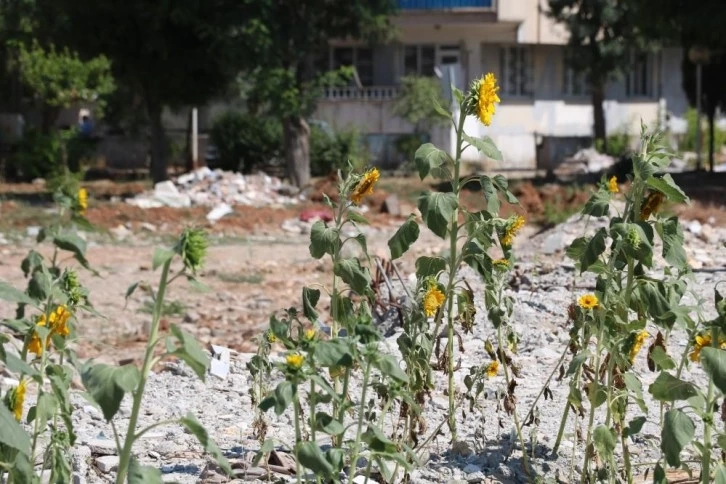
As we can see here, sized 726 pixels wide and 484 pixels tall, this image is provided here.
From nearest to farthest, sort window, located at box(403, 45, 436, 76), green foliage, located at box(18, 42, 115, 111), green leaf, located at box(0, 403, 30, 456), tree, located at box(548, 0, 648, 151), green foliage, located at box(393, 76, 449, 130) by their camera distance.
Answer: green leaf, located at box(0, 403, 30, 456) → green foliage, located at box(18, 42, 115, 111) → green foliage, located at box(393, 76, 449, 130) → tree, located at box(548, 0, 648, 151) → window, located at box(403, 45, 436, 76)

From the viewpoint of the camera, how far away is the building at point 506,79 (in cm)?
3388

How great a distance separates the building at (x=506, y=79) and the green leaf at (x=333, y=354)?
27417 mm

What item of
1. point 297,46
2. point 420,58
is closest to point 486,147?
point 297,46

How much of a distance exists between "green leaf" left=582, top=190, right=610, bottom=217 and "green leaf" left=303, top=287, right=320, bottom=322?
85cm

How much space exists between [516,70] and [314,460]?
35137mm

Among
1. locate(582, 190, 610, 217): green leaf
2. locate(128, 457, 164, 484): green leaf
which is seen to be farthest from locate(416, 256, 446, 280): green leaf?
locate(128, 457, 164, 484): green leaf

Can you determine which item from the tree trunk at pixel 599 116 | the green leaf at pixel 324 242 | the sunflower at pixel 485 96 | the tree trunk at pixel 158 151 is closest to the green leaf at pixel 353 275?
the green leaf at pixel 324 242

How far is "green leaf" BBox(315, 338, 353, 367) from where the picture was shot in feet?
10.6

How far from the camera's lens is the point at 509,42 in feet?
121

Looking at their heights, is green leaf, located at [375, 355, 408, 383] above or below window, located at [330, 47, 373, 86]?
below

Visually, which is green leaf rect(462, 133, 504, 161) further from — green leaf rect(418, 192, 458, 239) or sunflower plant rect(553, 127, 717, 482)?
sunflower plant rect(553, 127, 717, 482)

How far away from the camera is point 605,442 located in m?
3.85

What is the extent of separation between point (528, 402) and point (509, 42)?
105ft

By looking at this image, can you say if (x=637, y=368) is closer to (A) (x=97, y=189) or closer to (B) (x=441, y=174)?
(B) (x=441, y=174)
